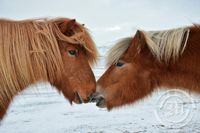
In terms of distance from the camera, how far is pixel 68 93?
2.76 m

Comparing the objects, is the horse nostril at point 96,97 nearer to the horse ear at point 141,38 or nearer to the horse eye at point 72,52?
the horse eye at point 72,52

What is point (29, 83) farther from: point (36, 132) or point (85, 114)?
point (85, 114)

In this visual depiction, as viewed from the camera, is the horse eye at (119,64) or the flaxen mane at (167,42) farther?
the horse eye at (119,64)

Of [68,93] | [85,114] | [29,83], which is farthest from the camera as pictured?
[85,114]

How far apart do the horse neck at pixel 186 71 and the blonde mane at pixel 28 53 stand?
103 cm

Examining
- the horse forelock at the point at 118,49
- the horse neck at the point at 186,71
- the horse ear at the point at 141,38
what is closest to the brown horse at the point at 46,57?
the horse forelock at the point at 118,49

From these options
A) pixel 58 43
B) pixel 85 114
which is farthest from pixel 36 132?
pixel 58 43

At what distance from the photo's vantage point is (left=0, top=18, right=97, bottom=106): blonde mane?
241 centimetres

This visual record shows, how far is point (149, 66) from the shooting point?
2.89 metres

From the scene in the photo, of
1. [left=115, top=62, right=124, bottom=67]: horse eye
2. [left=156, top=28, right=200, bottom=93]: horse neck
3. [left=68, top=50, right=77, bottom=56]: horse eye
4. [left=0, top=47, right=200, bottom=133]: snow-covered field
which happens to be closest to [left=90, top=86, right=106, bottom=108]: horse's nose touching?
[left=115, top=62, right=124, bottom=67]: horse eye

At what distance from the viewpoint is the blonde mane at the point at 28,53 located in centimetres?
241

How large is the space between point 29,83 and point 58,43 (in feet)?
1.64

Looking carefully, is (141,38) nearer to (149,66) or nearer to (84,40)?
(149,66)

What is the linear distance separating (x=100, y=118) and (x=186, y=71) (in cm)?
281
